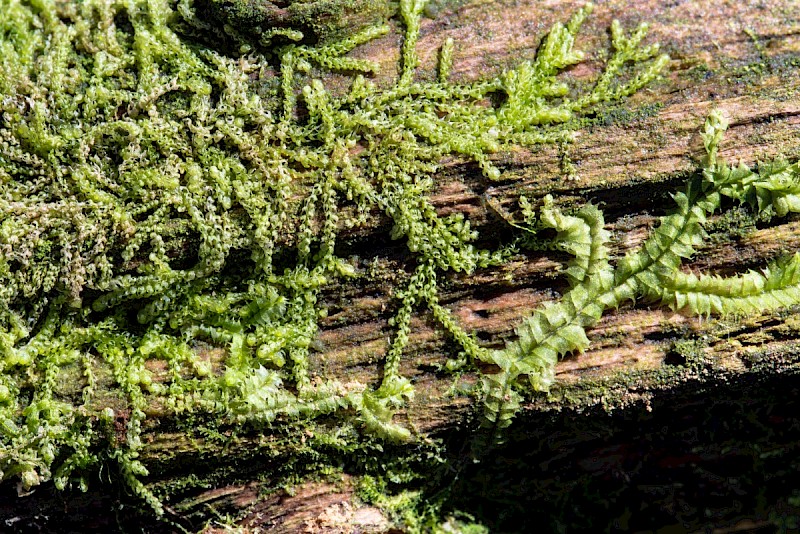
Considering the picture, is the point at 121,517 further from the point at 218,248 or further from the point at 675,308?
the point at 675,308

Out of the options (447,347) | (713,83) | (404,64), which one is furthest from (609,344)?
(404,64)

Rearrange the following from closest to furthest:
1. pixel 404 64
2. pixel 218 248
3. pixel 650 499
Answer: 1. pixel 218 248
2. pixel 404 64
3. pixel 650 499

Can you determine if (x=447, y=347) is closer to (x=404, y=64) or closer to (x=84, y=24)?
(x=404, y=64)

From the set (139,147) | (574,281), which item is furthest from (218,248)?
(574,281)

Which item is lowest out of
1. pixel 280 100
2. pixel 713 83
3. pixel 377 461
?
pixel 377 461

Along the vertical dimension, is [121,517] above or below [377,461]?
below

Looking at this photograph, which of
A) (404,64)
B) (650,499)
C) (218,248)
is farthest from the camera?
(650,499)

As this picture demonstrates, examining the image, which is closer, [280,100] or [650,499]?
[280,100]
